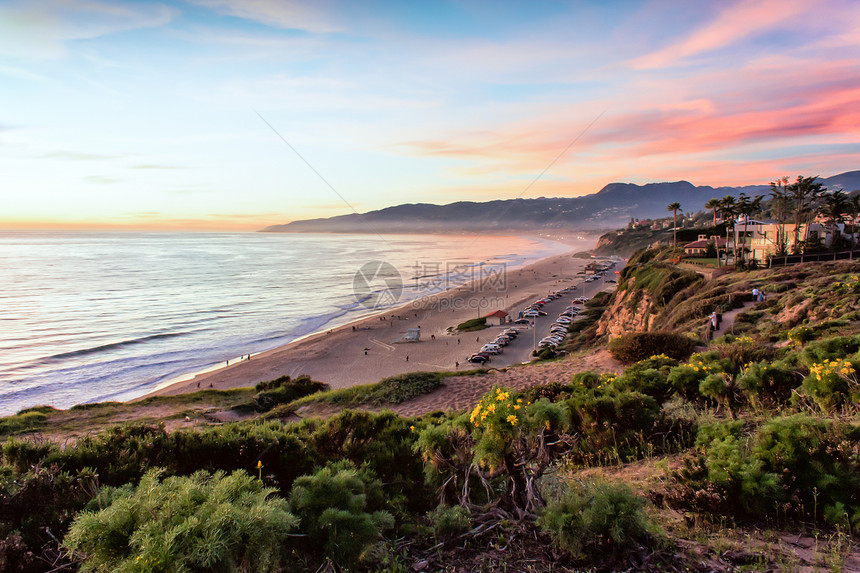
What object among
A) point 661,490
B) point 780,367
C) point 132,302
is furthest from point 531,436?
point 132,302

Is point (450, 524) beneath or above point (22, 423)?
above

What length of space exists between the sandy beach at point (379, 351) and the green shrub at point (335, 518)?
2105cm

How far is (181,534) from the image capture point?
263 cm

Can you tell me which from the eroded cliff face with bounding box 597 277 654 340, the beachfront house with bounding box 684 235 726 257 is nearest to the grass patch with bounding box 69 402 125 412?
the eroded cliff face with bounding box 597 277 654 340

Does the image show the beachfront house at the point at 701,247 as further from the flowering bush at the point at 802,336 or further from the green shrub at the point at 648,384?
the green shrub at the point at 648,384

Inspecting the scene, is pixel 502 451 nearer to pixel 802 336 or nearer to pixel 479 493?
pixel 479 493

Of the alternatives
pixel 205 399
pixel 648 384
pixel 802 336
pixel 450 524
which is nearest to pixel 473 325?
pixel 205 399

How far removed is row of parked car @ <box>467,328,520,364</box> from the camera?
2770 centimetres

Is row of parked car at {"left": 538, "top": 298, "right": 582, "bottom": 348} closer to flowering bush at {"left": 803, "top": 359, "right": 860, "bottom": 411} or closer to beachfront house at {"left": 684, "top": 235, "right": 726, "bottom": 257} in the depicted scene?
beachfront house at {"left": 684, "top": 235, "right": 726, "bottom": 257}

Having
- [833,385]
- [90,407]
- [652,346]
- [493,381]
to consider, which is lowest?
[90,407]

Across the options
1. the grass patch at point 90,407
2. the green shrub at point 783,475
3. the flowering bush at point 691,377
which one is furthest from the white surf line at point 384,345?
the green shrub at point 783,475

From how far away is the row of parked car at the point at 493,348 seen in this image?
27698mm

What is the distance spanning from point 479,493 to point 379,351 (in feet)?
89.5

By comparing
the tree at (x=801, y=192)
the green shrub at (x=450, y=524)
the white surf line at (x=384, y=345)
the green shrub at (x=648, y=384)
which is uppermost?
the tree at (x=801, y=192)
